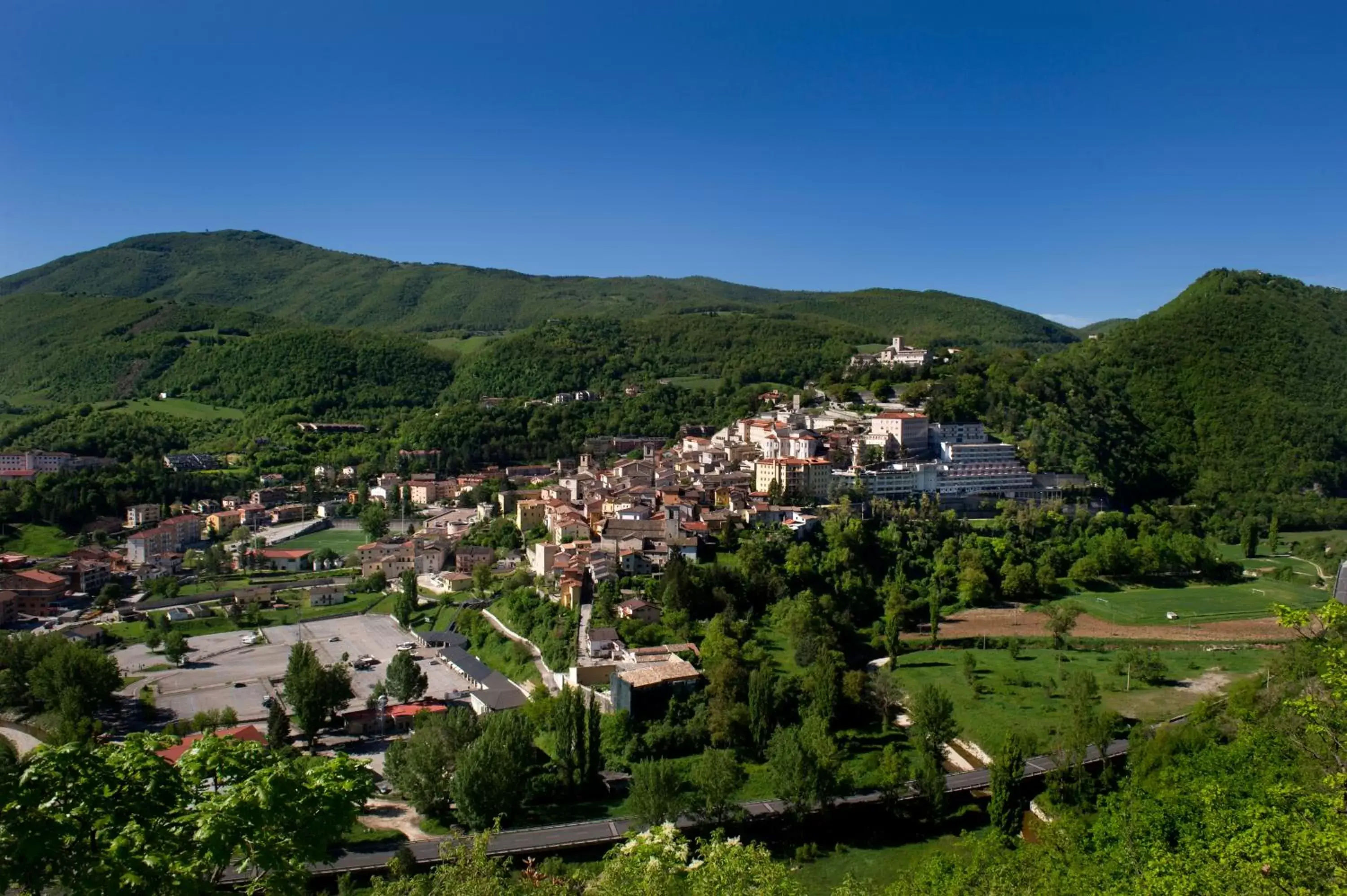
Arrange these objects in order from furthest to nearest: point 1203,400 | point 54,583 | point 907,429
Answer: point 1203,400 < point 907,429 < point 54,583

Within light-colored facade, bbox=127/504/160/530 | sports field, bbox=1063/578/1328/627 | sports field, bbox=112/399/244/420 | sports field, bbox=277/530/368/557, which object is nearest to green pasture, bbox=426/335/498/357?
sports field, bbox=112/399/244/420

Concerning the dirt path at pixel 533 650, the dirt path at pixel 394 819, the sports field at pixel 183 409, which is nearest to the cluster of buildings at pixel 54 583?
the dirt path at pixel 533 650

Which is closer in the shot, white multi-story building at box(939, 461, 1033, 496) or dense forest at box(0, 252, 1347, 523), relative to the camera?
white multi-story building at box(939, 461, 1033, 496)

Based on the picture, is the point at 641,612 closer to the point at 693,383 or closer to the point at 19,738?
the point at 19,738

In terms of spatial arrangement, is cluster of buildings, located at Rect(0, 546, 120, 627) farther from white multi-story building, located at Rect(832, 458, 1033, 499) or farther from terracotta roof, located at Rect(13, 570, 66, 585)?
white multi-story building, located at Rect(832, 458, 1033, 499)

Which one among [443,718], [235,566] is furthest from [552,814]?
[235,566]

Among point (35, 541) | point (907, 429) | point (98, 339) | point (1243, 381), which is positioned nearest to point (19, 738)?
point (35, 541)
